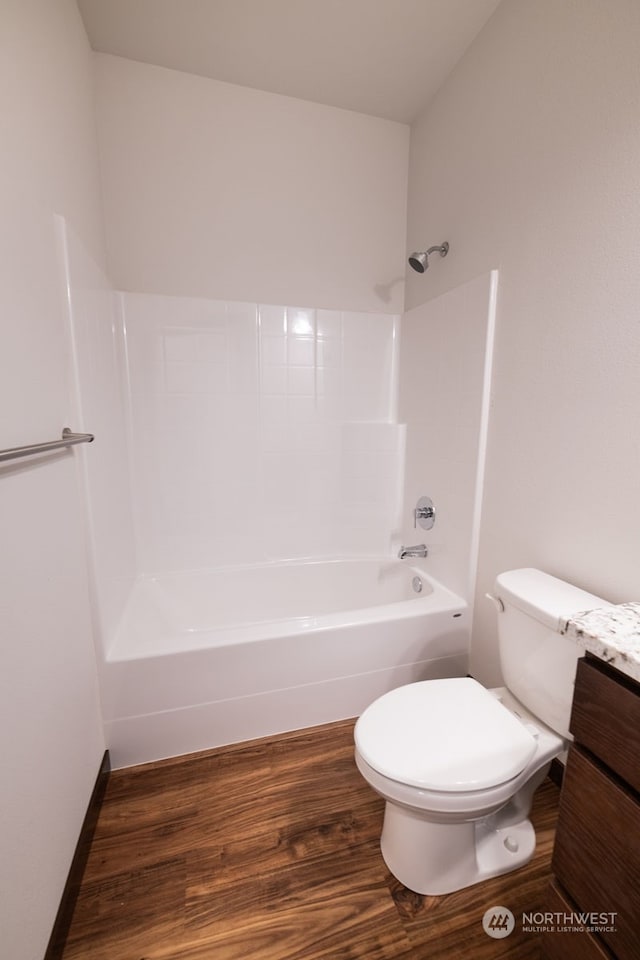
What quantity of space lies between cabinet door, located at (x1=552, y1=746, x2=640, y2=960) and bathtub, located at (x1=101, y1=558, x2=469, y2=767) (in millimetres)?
840

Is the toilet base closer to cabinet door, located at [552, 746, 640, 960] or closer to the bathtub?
cabinet door, located at [552, 746, 640, 960]

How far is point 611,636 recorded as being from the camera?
600mm

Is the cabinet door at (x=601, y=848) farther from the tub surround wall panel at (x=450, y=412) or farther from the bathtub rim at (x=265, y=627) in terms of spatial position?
the tub surround wall panel at (x=450, y=412)

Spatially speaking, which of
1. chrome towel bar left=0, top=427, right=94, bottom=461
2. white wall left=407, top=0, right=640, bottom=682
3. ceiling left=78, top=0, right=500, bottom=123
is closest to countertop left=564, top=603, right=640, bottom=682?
white wall left=407, top=0, right=640, bottom=682

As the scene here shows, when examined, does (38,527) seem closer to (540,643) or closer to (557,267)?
(540,643)

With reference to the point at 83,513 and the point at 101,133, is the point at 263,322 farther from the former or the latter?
the point at 83,513

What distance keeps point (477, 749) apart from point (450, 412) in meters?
1.23

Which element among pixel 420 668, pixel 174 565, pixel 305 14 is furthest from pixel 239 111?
pixel 420 668

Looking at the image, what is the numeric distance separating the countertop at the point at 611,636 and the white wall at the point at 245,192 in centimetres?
179

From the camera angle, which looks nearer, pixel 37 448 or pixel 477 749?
pixel 37 448

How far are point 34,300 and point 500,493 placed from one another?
1.54 metres

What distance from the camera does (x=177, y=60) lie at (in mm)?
1532

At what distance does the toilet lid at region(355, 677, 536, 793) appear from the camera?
831 mm

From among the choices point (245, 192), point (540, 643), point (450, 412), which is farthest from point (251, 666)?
point (245, 192)
